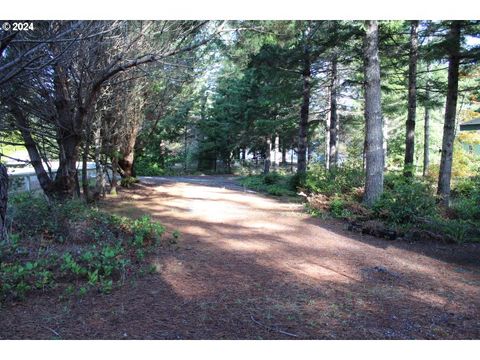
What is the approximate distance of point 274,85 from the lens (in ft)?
49.3

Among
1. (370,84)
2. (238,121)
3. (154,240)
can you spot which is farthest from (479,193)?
(238,121)

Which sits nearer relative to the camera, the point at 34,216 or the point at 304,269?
the point at 304,269

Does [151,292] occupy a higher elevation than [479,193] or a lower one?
lower

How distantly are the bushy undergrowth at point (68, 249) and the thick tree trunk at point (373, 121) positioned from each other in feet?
→ 18.5

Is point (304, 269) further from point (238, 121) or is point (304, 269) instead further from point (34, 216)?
point (238, 121)

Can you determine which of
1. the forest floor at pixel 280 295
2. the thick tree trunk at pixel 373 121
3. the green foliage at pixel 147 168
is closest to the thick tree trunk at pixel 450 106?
the thick tree trunk at pixel 373 121

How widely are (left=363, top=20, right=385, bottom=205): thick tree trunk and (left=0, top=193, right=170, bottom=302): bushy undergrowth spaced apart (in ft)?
18.5

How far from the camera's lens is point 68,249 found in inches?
187

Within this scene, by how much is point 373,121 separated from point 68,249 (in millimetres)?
7340

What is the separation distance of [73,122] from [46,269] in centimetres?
408

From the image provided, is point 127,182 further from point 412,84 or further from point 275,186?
point 412,84

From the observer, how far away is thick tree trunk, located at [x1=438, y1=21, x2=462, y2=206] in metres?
8.39

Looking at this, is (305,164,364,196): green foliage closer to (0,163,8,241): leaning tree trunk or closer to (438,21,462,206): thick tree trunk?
(438,21,462,206): thick tree trunk

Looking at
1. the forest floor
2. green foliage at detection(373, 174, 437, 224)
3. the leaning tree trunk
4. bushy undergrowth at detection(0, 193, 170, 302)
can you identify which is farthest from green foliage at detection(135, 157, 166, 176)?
the leaning tree trunk
